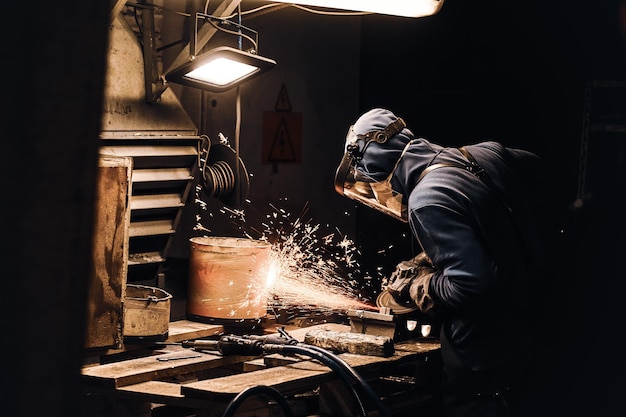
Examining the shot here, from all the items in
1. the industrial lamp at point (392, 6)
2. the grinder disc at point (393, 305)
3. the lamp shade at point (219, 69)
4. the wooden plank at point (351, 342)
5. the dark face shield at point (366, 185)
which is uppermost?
the industrial lamp at point (392, 6)

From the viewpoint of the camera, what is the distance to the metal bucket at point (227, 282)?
4523mm

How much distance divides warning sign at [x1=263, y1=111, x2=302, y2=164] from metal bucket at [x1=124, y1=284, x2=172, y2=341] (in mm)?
2480

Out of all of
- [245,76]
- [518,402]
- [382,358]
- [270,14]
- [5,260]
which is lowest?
[518,402]

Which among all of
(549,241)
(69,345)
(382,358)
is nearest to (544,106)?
(549,241)

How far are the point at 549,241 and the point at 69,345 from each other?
10.5 feet

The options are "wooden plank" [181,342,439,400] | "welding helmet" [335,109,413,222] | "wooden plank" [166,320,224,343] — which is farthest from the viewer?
"wooden plank" [166,320,224,343]

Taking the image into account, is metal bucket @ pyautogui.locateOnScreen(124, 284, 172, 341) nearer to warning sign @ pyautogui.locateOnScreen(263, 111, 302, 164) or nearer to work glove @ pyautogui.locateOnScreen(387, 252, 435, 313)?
work glove @ pyautogui.locateOnScreen(387, 252, 435, 313)

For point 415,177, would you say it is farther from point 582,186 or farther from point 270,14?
point 270,14

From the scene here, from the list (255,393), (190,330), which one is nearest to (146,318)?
(190,330)

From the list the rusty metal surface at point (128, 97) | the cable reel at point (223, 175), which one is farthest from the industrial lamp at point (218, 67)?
the cable reel at point (223, 175)

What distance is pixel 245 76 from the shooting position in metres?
4.81

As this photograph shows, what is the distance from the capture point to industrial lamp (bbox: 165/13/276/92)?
448 centimetres

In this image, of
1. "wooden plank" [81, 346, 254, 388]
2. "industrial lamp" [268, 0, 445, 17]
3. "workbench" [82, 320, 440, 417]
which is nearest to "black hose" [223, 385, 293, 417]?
"workbench" [82, 320, 440, 417]

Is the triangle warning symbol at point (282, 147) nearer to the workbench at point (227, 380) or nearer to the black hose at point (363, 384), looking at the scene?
the workbench at point (227, 380)
